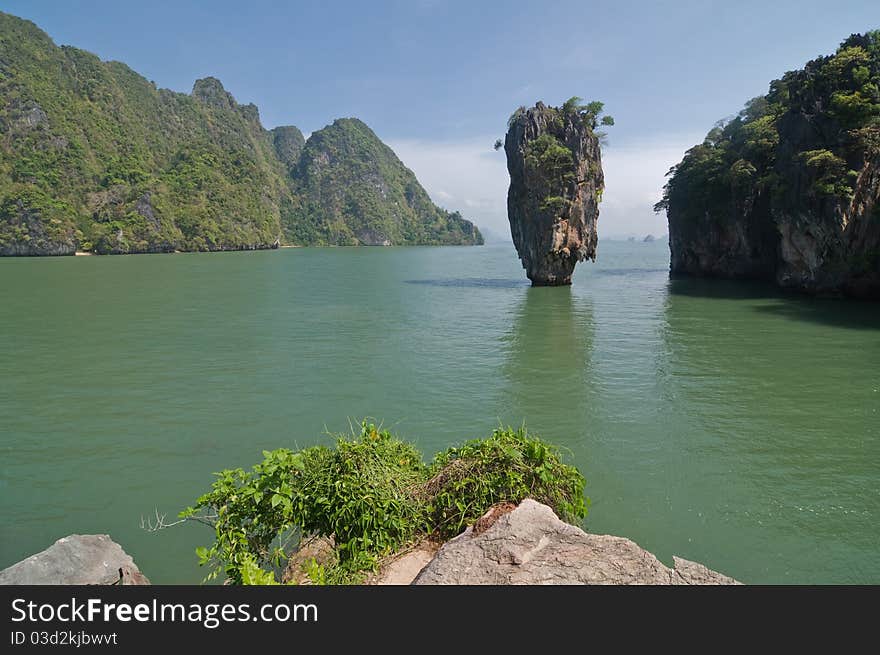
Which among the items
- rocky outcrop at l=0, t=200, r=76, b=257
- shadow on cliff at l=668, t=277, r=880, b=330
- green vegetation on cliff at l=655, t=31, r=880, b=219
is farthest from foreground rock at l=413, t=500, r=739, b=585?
rocky outcrop at l=0, t=200, r=76, b=257

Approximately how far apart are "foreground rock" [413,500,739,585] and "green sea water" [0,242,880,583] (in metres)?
3.31

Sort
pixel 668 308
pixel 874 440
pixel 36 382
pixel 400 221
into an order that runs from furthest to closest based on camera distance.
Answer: pixel 400 221 → pixel 668 308 → pixel 36 382 → pixel 874 440

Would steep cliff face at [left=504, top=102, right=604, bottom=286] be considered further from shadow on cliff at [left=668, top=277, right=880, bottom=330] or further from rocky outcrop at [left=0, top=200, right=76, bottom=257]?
rocky outcrop at [left=0, top=200, right=76, bottom=257]

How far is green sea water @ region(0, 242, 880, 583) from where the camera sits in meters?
7.51

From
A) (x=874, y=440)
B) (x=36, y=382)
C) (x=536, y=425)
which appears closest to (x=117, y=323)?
(x=36, y=382)

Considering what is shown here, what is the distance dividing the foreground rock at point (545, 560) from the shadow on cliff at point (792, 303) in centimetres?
2406

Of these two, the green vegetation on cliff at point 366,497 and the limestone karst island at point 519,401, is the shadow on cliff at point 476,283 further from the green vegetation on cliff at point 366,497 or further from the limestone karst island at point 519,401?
the green vegetation on cliff at point 366,497

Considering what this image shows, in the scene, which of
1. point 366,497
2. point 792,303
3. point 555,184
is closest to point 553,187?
point 555,184

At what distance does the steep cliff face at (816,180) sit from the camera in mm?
26953

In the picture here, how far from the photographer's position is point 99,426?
11273 millimetres
